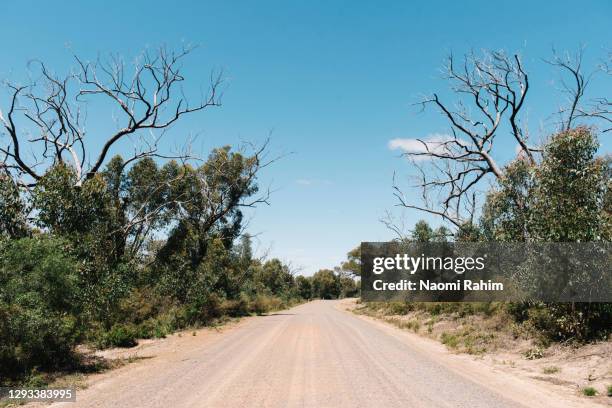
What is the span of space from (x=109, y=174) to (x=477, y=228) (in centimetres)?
2772

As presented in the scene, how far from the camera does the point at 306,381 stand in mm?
10055

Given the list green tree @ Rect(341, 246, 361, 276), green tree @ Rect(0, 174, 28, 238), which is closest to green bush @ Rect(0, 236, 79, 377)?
green tree @ Rect(0, 174, 28, 238)

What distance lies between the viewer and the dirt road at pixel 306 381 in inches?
328

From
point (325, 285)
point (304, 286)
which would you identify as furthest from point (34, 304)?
point (325, 285)

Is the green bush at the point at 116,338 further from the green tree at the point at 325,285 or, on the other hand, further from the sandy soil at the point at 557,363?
the green tree at the point at 325,285

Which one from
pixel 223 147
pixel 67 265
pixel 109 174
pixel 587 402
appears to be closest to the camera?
pixel 587 402

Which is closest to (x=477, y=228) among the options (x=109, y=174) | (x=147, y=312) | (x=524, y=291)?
(x=524, y=291)

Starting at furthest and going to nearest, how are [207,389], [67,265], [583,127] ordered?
1. [583,127]
2. [67,265]
3. [207,389]

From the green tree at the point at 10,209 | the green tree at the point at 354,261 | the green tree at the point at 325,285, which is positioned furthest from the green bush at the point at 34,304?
the green tree at the point at 325,285

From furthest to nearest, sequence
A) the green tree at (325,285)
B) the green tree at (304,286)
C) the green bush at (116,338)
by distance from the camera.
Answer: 1. the green tree at (325,285)
2. the green tree at (304,286)
3. the green bush at (116,338)

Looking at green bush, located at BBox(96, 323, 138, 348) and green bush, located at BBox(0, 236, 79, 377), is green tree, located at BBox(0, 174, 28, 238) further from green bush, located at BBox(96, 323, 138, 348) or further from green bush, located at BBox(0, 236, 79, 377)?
green bush, located at BBox(96, 323, 138, 348)

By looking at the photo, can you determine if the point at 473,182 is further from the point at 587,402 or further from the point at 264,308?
the point at 264,308

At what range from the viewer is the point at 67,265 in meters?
12.0

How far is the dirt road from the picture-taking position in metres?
8.34
